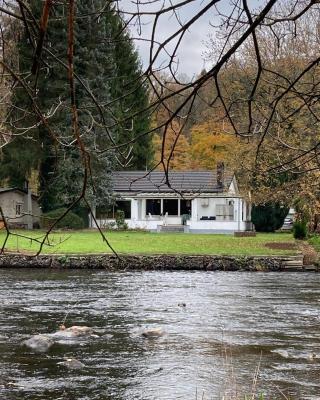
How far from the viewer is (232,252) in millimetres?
29672

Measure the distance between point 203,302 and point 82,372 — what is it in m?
8.05

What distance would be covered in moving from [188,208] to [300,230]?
1236cm

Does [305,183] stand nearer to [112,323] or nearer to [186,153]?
[112,323]

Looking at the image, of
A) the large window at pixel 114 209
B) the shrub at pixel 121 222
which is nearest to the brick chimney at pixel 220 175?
the large window at pixel 114 209

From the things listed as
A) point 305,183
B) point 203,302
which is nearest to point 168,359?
point 203,302

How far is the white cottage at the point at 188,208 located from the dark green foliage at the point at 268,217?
3.95ft

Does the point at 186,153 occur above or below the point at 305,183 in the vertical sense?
above

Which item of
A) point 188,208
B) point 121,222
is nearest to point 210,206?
point 188,208

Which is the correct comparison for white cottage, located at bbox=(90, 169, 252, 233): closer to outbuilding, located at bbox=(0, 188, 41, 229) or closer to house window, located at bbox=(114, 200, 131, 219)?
house window, located at bbox=(114, 200, 131, 219)

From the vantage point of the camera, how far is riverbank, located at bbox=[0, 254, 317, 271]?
27625mm

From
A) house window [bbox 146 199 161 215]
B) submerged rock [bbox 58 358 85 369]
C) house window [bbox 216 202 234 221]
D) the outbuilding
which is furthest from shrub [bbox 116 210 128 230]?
submerged rock [bbox 58 358 85 369]

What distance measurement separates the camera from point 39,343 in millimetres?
12359

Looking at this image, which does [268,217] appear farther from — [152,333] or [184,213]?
[152,333]

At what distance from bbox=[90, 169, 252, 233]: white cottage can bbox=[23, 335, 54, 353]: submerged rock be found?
1349 inches
